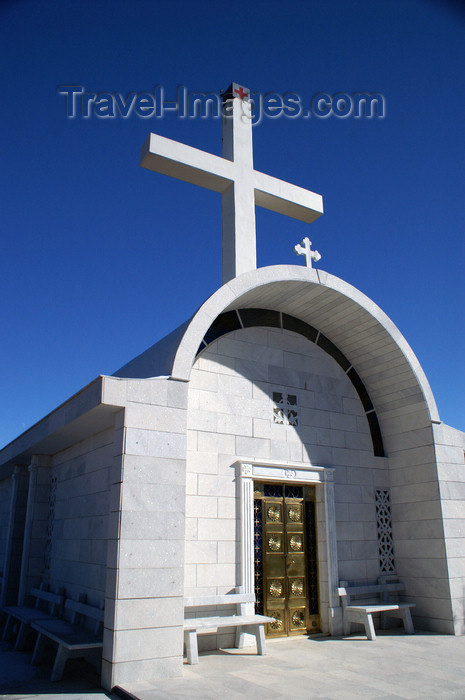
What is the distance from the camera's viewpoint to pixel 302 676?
607 centimetres

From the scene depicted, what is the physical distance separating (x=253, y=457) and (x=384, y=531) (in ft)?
10.1

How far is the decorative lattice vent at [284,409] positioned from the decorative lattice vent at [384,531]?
2212mm

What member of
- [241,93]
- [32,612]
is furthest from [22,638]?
[241,93]

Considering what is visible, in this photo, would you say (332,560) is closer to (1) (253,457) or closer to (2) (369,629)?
(2) (369,629)

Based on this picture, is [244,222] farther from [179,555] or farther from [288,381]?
[179,555]

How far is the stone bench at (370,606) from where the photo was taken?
827 cm

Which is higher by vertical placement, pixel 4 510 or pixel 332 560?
pixel 4 510

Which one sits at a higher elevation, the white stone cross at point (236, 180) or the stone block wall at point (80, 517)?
the white stone cross at point (236, 180)

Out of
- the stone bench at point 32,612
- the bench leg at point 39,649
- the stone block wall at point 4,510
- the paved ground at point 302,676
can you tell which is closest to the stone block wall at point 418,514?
the paved ground at point 302,676

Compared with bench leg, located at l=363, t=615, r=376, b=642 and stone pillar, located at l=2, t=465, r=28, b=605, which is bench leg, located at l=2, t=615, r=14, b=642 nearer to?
stone pillar, located at l=2, t=465, r=28, b=605

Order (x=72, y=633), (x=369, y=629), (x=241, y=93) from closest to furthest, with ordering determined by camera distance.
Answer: (x=72, y=633), (x=369, y=629), (x=241, y=93)

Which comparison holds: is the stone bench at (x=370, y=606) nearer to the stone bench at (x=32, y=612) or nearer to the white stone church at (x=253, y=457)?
the white stone church at (x=253, y=457)

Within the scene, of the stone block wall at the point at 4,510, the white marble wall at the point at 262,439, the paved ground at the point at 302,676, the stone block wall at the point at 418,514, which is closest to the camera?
the paved ground at the point at 302,676

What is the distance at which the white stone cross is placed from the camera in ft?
29.8
